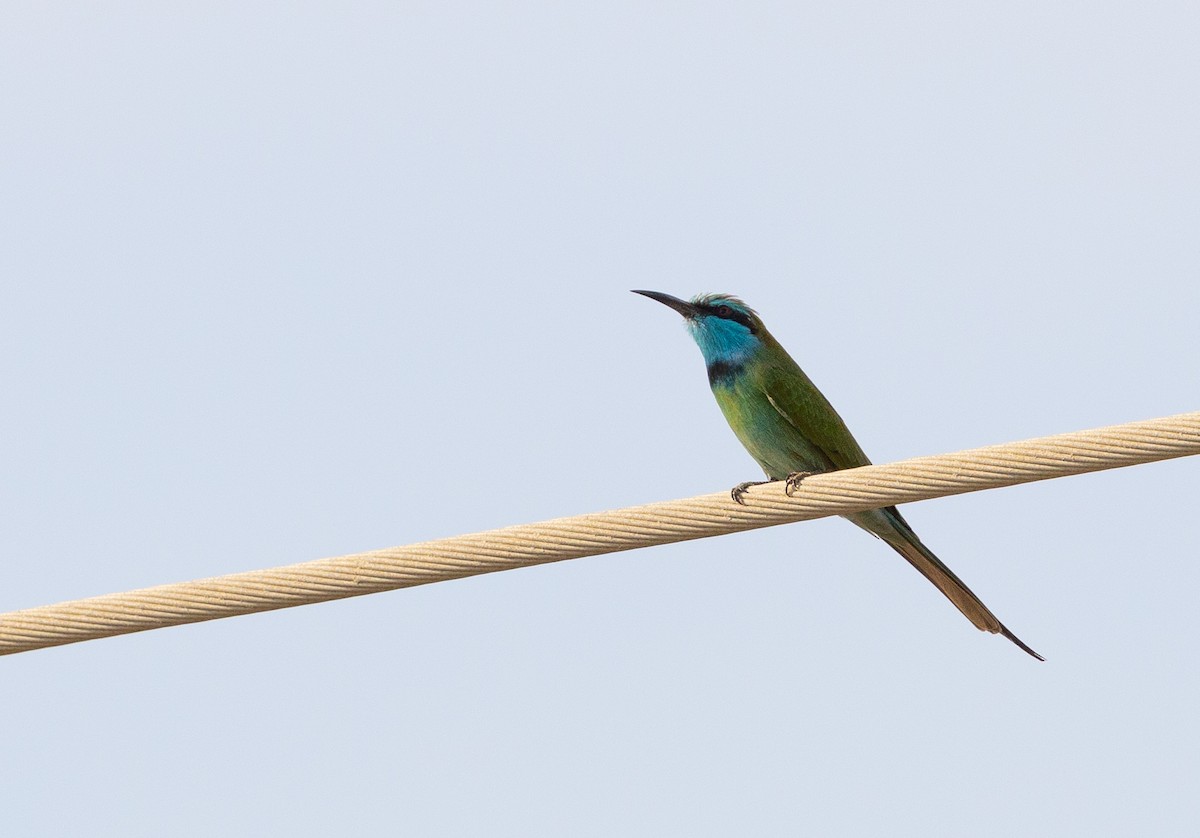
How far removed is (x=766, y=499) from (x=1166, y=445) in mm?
933

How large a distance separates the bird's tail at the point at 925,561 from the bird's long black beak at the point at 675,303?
1498 millimetres

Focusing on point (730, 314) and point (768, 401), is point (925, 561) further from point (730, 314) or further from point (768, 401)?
point (730, 314)

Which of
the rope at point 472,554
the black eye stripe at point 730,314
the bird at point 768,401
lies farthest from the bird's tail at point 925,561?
the rope at point 472,554

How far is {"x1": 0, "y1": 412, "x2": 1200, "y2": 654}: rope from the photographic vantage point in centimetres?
355

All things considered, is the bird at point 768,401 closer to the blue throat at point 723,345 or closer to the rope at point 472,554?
the blue throat at point 723,345

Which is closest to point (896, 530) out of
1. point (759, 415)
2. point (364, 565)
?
point (759, 415)

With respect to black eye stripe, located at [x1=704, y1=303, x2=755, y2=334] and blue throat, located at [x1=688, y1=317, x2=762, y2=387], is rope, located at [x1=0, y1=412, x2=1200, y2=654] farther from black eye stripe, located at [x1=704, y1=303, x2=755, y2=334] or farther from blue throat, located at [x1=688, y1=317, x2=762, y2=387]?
black eye stripe, located at [x1=704, y1=303, x2=755, y2=334]

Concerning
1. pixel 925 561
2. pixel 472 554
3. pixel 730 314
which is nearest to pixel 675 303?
pixel 730 314

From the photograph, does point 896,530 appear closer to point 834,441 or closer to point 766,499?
point 834,441

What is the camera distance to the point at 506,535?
3.67 meters

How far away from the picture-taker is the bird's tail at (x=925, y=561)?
5238mm

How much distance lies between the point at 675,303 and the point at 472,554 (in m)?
3.43

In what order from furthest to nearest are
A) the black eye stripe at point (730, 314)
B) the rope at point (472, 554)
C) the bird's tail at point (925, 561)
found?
1. the black eye stripe at point (730, 314)
2. the bird's tail at point (925, 561)
3. the rope at point (472, 554)

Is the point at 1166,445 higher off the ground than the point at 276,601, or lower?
higher
